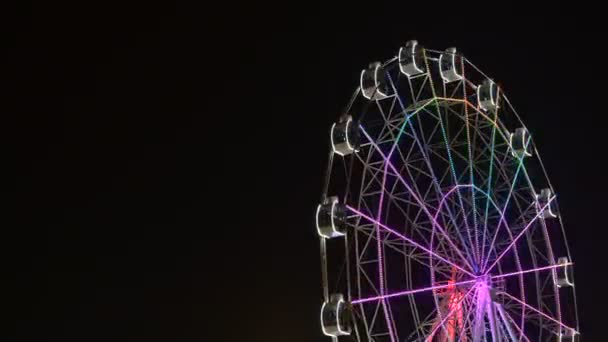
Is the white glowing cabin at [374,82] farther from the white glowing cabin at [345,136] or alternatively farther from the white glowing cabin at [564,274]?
the white glowing cabin at [564,274]

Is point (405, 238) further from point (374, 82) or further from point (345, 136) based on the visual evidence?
point (374, 82)

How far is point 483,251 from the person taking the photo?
14688 mm

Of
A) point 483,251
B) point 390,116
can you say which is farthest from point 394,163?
point 483,251

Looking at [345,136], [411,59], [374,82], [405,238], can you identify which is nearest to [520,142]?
[411,59]

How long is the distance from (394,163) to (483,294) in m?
2.78

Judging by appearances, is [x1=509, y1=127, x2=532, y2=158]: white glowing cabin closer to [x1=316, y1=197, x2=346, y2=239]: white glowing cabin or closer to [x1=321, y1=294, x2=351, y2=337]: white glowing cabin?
[x1=316, y1=197, x2=346, y2=239]: white glowing cabin

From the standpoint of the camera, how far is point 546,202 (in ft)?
56.5

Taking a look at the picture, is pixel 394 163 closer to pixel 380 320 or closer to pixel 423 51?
pixel 423 51

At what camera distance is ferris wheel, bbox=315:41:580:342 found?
13.1 m

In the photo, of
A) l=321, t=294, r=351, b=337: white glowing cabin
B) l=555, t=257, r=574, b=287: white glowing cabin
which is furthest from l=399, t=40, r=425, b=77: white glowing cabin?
l=555, t=257, r=574, b=287: white glowing cabin

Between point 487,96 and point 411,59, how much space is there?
2.12 metres

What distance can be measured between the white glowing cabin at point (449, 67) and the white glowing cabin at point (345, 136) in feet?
9.16

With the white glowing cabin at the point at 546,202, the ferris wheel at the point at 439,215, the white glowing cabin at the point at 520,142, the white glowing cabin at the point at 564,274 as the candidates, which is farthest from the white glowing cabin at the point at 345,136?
the white glowing cabin at the point at 564,274

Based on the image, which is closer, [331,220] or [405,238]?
[331,220]
